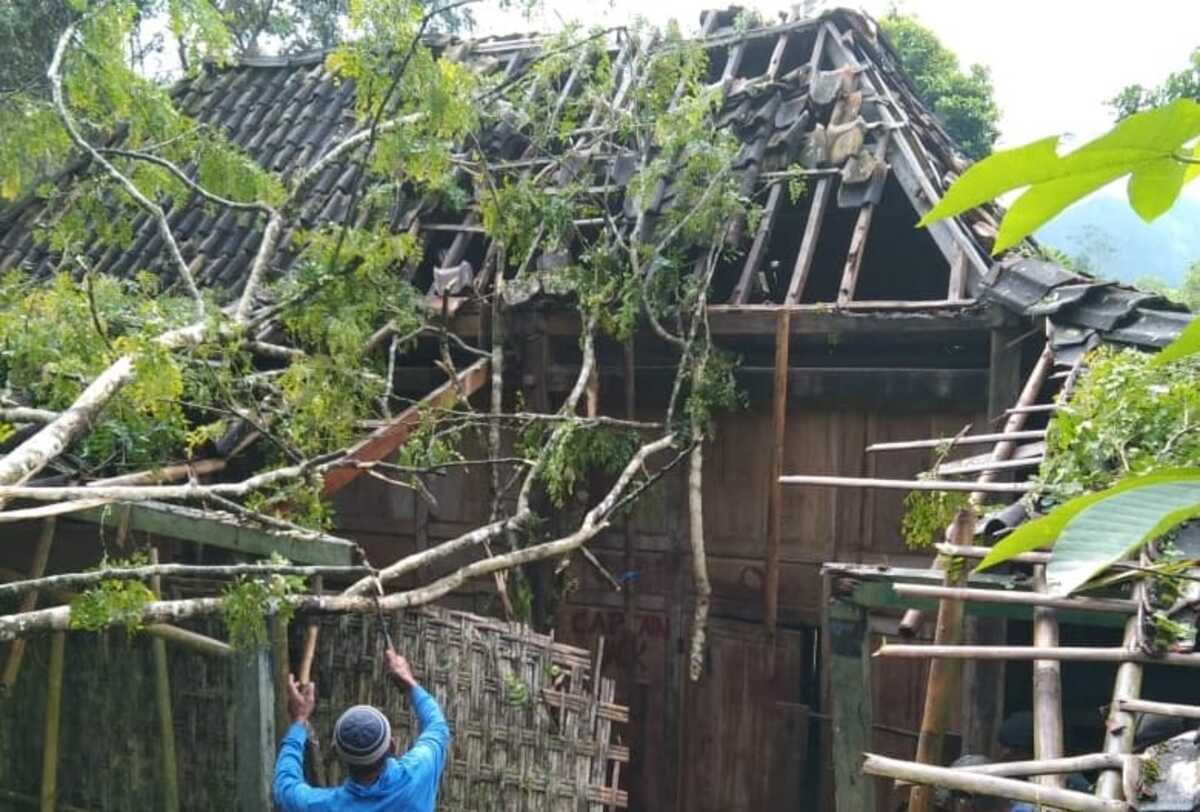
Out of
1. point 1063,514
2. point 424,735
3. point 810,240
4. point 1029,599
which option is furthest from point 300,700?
point 1063,514

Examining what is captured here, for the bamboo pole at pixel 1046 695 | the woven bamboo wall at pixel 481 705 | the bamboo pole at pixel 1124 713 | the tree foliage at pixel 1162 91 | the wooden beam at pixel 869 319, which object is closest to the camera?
the bamboo pole at pixel 1124 713

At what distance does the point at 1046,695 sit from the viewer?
291cm

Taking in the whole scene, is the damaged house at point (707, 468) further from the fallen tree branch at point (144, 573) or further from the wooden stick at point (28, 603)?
the fallen tree branch at point (144, 573)

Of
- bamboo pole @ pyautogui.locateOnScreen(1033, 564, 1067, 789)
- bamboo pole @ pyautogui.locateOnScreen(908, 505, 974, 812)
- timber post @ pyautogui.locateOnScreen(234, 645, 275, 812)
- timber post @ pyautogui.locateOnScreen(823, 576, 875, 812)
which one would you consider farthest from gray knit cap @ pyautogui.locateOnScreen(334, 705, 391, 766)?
bamboo pole @ pyautogui.locateOnScreen(1033, 564, 1067, 789)

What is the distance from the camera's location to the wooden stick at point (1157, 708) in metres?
2.29

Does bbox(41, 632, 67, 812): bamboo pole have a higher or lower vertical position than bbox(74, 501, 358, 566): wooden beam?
lower

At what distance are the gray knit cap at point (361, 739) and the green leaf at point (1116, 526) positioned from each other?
3647 mm

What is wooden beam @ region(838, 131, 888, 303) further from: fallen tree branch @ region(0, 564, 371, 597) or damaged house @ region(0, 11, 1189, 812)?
fallen tree branch @ region(0, 564, 371, 597)

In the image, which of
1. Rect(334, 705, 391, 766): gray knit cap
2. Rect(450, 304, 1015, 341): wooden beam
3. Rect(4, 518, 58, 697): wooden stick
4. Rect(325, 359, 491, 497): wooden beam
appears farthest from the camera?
Rect(450, 304, 1015, 341): wooden beam

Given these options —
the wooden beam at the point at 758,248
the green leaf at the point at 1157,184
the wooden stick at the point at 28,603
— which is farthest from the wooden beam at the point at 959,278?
the green leaf at the point at 1157,184

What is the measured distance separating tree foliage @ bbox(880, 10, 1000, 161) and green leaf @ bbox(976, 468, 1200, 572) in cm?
1590

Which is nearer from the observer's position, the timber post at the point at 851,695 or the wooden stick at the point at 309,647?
the timber post at the point at 851,695

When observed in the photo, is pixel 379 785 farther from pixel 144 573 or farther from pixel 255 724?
pixel 144 573

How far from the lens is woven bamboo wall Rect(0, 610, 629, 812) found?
199 inches
